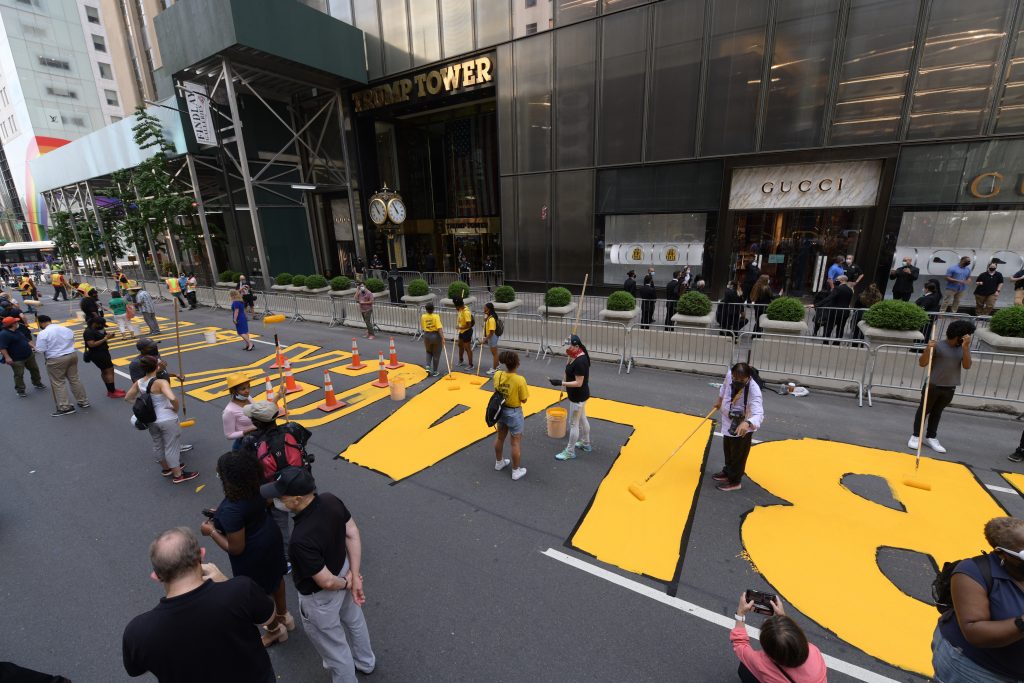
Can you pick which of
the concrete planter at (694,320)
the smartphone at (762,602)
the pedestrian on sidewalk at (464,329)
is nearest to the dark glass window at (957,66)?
the concrete planter at (694,320)

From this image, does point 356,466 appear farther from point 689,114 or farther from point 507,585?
point 689,114

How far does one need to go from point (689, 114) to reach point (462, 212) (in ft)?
54.6

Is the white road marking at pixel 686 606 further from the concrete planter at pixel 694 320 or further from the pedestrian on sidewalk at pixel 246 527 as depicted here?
the concrete planter at pixel 694 320

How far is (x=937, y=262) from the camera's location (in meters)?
13.9

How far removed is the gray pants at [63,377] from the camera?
8.55m

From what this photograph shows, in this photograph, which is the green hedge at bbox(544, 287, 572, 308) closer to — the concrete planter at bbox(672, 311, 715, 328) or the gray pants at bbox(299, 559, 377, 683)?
the concrete planter at bbox(672, 311, 715, 328)

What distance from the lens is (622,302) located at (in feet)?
38.7

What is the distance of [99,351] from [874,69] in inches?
873

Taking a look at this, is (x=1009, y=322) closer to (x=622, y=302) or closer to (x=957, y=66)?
(x=622, y=302)

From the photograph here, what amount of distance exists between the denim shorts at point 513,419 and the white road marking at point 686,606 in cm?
169

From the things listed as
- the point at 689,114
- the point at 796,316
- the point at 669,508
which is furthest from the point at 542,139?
the point at 669,508

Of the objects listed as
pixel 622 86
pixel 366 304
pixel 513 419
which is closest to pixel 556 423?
pixel 513 419

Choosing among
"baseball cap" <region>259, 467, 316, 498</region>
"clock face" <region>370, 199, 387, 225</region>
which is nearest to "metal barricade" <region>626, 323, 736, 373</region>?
"baseball cap" <region>259, 467, 316, 498</region>

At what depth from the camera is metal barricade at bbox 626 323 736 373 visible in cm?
983
